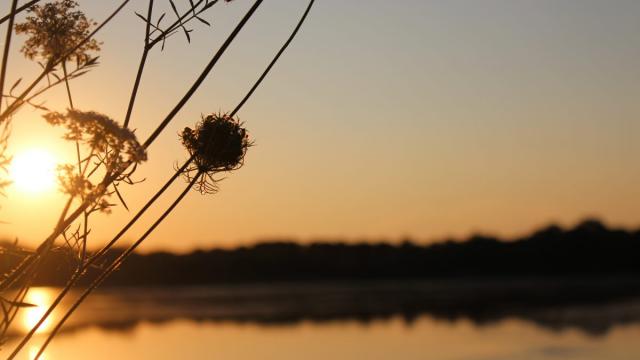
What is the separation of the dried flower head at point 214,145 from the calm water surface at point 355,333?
2399 cm

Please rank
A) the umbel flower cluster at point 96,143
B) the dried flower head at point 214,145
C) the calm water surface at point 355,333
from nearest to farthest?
the umbel flower cluster at point 96,143
the dried flower head at point 214,145
the calm water surface at point 355,333

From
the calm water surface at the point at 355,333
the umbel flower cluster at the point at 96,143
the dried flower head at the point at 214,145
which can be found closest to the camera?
the umbel flower cluster at the point at 96,143

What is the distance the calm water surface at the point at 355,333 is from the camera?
2959cm

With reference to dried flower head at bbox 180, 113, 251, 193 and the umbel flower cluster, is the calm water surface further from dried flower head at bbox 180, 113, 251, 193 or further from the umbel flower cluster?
the umbel flower cluster

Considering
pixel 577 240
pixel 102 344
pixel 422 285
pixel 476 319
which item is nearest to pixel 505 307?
pixel 476 319

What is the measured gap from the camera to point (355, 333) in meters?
36.1

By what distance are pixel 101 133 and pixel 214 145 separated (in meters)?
0.76

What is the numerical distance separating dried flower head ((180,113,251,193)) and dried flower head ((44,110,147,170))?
1.82 feet

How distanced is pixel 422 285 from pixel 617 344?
2034 inches

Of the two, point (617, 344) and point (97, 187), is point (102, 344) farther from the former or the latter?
point (97, 187)

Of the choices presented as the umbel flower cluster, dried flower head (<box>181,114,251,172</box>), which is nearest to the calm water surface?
dried flower head (<box>181,114,251,172</box>)

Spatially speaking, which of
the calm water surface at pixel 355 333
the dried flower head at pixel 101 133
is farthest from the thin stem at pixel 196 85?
the calm water surface at pixel 355 333

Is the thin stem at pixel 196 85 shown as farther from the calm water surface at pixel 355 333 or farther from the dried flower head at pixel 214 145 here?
the calm water surface at pixel 355 333

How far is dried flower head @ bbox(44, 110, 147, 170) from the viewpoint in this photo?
174 cm
